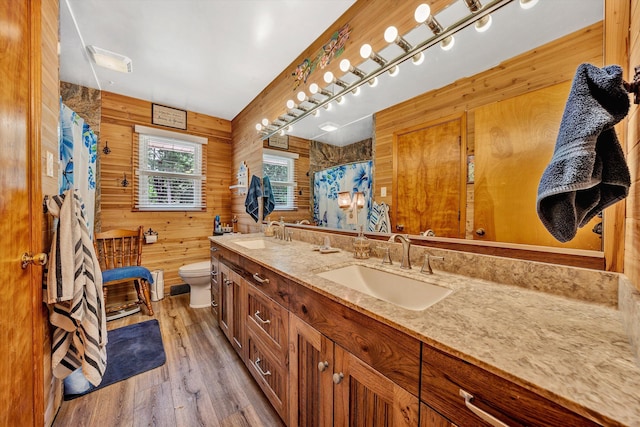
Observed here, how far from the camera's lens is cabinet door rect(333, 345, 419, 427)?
0.63 metres

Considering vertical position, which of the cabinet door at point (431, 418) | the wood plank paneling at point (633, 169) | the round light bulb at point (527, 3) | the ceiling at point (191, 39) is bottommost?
the cabinet door at point (431, 418)

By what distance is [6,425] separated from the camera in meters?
0.80

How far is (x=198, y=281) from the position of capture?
8.55 feet

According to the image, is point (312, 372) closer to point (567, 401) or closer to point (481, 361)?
point (481, 361)

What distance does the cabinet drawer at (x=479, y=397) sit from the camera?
0.41 m

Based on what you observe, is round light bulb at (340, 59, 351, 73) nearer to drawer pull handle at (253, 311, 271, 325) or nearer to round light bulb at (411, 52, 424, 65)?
round light bulb at (411, 52, 424, 65)

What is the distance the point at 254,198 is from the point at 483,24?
2.33 m

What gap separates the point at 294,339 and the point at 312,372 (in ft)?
0.50

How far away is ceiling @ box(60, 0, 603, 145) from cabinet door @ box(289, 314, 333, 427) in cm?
120

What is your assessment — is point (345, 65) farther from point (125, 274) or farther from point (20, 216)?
point (125, 274)

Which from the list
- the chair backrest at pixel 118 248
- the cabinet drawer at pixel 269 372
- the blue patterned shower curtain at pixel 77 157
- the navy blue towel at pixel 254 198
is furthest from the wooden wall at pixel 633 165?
the chair backrest at pixel 118 248

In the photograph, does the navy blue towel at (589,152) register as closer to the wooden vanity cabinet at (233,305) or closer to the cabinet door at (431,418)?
the cabinet door at (431,418)

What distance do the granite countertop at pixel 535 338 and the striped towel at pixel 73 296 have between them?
1192mm

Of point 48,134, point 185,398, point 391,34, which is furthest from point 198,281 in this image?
point 391,34
